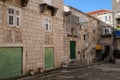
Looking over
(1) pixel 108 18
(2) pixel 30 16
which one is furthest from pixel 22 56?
(1) pixel 108 18

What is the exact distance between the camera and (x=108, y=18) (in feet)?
96.0

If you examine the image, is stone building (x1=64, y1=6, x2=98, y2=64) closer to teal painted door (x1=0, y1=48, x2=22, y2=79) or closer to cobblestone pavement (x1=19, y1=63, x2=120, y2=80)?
cobblestone pavement (x1=19, y1=63, x2=120, y2=80)

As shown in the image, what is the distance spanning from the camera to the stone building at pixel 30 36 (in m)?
10.5

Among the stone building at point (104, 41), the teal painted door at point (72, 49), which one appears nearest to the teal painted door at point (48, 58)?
the teal painted door at point (72, 49)

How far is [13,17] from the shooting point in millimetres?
11070

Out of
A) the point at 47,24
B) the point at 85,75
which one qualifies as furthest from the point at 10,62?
the point at 85,75

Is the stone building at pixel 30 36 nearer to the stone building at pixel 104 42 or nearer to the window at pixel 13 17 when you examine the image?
the window at pixel 13 17

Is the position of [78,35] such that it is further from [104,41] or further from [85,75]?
[104,41]

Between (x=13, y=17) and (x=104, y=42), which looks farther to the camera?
(x=104, y=42)

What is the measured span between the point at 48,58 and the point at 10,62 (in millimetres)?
4321

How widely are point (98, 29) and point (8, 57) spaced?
18462 mm

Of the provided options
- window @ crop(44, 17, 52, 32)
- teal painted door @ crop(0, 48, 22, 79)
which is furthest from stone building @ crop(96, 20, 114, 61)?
teal painted door @ crop(0, 48, 22, 79)

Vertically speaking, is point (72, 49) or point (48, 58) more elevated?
point (72, 49)

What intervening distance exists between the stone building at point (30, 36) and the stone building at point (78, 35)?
130cm
